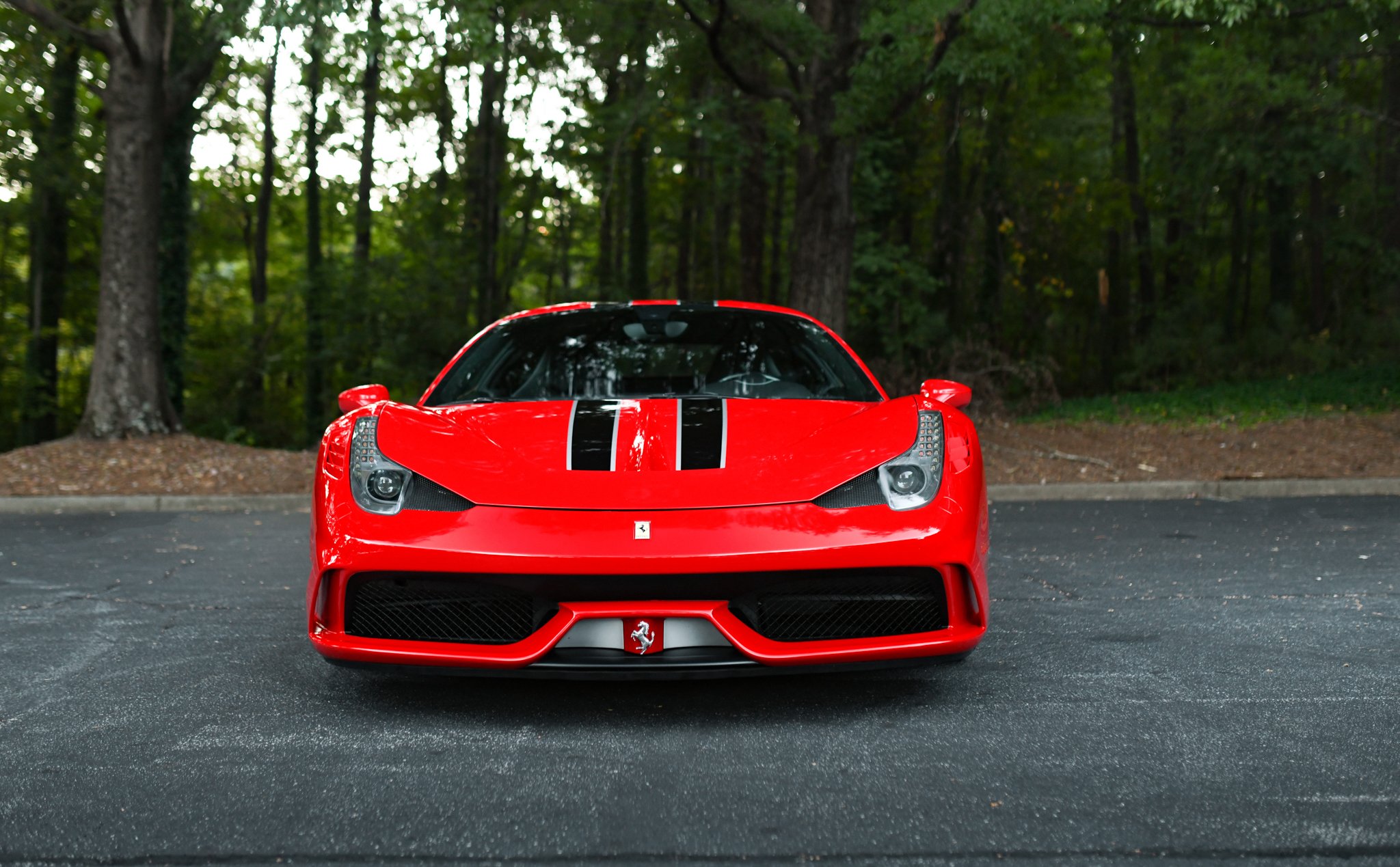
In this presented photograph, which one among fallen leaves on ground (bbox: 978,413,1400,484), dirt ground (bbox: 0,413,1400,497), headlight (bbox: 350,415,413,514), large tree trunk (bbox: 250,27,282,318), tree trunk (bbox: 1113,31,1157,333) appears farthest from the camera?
large tree trunk (bbox: 250,27,282,318)

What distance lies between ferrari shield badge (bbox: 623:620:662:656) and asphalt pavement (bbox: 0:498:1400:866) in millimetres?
248

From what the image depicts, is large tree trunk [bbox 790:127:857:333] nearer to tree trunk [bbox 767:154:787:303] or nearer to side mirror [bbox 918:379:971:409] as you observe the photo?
tree trunk [bbox 767:154:787:303]

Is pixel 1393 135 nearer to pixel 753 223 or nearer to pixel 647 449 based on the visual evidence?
pixel 753 223

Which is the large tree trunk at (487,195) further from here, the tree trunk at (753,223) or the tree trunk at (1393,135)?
the tree trunk at (1393,135)

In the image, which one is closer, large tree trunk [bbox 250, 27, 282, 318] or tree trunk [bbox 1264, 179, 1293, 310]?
tree trunk [bbox 1264, 179, 1293, 310]

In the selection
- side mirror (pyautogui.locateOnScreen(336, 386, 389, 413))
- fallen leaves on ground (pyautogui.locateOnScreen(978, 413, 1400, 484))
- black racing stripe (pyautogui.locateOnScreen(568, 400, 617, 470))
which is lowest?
fallen leaves on ground (pyautogui.locateOnScreen(978, 413, 1400, 484))

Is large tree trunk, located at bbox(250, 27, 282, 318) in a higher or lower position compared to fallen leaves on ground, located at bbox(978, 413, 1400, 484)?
higher

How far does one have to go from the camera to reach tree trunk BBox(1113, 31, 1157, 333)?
24.9 metres

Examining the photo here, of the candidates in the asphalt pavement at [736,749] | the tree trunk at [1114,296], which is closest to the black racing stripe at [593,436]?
the asphalt pavement at [736,749]

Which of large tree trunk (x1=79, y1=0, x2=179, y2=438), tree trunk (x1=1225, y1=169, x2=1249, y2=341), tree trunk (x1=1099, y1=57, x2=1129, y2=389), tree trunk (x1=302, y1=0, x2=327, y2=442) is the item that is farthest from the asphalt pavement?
tree trunk (x1=1225, y1=169, x2=1249, y2=341)

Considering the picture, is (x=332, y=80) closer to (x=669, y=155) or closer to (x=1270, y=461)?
(x=669, y=155)

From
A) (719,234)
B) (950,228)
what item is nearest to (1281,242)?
(950,228)

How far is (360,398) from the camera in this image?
4035 millimetres

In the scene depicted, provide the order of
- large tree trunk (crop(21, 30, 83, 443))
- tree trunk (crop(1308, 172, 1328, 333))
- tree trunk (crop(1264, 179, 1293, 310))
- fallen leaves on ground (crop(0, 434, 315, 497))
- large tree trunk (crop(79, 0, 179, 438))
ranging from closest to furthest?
fallen leaves on ground (crop(0, 434, 315, 497)) → large tree trunk (crop(79, 0, 179, 438)) → large tree trunk (crop(21, 30, 83, 443)) → tree trunk (crop(1264, 179, 1293, 310)) → tree trunk (crop(1308, 172, 1328, 333))
